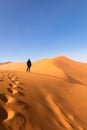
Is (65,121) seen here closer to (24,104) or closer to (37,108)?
(37,108)

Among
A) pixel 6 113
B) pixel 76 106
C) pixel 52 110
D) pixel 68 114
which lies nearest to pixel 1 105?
pixel 6 113

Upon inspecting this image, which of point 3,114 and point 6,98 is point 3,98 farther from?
point 3,114

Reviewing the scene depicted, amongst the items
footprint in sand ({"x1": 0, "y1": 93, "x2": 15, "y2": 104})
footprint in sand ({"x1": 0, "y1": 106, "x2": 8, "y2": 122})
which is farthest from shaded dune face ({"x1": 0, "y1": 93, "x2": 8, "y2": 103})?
footprint in sand ({"x1": 0, "y1": 106, "x2": 8, "y2": 122})

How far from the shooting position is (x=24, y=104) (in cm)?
617

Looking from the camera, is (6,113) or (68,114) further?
(68,114)

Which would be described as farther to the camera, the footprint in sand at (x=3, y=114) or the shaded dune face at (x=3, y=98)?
the shaded dune face at (x=3, y=98)

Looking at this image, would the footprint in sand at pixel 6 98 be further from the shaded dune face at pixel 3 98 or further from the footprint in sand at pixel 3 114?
the footprint in sand at pixel 3 114

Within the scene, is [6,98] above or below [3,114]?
above

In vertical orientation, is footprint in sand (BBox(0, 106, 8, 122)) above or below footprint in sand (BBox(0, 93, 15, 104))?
below

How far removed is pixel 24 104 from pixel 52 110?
1182 millimetres

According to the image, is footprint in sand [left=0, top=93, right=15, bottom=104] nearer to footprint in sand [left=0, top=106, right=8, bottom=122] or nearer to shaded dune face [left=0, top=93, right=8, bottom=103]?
shaded dune face [left=0, top=93, right=8, bottom=103]

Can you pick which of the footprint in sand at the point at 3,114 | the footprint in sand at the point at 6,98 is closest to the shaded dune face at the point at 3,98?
the footprint in sand at the point at 6,98

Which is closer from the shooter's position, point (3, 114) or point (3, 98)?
point (3, 114)

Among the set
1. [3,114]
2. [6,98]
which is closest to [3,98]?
[6,98]
